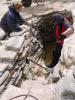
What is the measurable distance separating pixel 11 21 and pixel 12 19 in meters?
0.06

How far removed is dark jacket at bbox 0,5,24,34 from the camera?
7.66 metres

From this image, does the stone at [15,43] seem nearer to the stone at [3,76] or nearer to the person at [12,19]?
the person at [12,19]

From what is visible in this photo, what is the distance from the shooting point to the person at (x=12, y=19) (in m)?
7.55

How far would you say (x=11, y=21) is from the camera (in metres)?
7.69

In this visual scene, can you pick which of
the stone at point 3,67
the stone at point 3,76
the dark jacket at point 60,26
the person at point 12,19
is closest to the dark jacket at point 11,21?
the person at point 12,19

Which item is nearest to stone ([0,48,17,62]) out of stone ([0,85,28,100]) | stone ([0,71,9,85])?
stone ([0,71,9,85])

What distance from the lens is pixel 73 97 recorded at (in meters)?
4.61

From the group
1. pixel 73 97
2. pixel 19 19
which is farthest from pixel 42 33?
pixel 73 97

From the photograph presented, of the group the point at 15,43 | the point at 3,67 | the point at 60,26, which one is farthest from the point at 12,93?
the point at 60,26

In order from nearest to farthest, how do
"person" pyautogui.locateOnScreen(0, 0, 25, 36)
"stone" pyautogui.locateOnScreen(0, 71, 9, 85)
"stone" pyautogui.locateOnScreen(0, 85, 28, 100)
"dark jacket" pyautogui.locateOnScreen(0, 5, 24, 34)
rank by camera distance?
"stone" pyautogui.locateOnScreen(0, 85, 28, 100), "stone" pyautogui.locateOnScreen(0, 71, 9, 85), "person" pyautogui.locateOnScreen(0, 0, 25, 36), "dark jacket" pyautogui.locateOnScreen(0, 5, 24, 34)

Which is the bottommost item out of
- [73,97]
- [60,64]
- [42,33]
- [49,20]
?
[42,33]

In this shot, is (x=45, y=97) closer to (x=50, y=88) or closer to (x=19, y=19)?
(x=50, y=88)

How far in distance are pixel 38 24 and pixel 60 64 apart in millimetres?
3120

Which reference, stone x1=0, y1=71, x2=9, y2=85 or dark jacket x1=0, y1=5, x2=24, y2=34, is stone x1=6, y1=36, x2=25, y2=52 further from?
stone x1=0, y1=71, x2=9, y2=85
